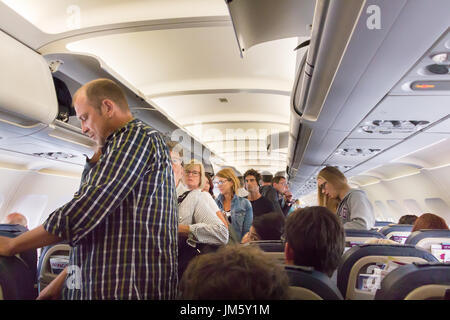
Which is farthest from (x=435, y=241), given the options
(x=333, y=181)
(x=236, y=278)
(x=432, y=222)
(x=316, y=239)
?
(x=236, y=278)

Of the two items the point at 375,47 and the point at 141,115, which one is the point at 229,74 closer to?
the point at 141,115

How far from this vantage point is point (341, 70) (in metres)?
2.59

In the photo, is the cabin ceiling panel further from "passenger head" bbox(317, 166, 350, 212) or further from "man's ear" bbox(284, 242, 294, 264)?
"man's ear" bbox(284, 242, 294, 264)

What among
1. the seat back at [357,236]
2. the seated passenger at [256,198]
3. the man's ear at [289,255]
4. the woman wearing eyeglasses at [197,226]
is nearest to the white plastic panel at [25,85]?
the woman wearing eyeglasses at [197,226]

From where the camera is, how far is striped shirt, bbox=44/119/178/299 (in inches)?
57.1

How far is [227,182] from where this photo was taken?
4.68 m

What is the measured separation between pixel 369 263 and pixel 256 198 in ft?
10.8

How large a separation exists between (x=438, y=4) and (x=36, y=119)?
11.1 feet

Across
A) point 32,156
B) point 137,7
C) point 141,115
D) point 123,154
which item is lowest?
point 123,154

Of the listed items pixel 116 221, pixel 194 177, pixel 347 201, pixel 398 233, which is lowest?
pixel 398 233

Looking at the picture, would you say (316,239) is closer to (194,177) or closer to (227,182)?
(194,177)

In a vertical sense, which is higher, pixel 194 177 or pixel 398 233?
pixel 194 177
